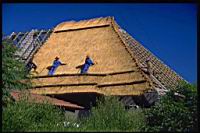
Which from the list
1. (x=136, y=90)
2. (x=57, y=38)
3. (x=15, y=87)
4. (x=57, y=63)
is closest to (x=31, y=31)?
(x=57, y=38)

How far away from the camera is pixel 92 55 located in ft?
56.6

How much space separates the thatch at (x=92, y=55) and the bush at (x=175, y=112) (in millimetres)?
4807

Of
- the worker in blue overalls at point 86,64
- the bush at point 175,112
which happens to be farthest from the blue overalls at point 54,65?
the bush at point 175,112

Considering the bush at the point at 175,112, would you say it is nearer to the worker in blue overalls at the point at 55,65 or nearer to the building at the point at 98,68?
the building at the point at 98,68

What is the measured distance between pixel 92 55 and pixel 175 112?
7918 mm

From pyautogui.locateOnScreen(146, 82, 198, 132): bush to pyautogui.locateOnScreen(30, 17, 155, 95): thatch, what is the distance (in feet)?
15.8

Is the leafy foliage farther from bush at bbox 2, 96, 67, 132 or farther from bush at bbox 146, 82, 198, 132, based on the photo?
bush at bbox 146, 82, 198, 132

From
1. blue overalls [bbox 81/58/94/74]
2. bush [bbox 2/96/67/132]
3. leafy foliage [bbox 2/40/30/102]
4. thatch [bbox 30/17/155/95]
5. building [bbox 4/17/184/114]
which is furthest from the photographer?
blue overalls [bbox 81/58/94/74]

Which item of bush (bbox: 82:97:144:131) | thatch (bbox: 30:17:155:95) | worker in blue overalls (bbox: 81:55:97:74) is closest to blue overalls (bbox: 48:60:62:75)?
thatch (bbox: 30:17:155:95)

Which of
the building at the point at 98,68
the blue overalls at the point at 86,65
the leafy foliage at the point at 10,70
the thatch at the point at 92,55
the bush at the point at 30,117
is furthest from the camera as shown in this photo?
the blue overalls at the point at 86,65

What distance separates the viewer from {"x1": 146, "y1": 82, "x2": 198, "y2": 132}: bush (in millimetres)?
8859

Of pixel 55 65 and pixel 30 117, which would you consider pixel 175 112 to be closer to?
pixel 30 117

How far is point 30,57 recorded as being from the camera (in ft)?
61.6

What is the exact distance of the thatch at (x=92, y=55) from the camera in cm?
1612
